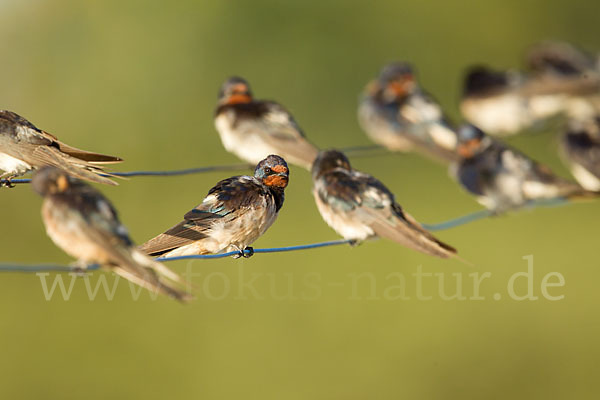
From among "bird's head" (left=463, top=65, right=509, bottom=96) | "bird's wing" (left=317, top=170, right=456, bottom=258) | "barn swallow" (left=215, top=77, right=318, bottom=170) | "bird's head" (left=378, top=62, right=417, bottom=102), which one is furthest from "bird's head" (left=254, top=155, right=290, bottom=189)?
"bird's head" (left=463, top=65, right=509, bottom=96)

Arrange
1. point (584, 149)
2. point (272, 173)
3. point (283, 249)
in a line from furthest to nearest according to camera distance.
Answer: point (584, 149), point (272, 173), point (283, 249)

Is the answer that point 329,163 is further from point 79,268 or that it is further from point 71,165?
point 79,268

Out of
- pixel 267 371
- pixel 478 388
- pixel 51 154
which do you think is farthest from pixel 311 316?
pixel 51 154

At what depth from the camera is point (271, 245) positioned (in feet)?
62.5

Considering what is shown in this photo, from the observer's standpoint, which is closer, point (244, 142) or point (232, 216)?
point (232, 216)

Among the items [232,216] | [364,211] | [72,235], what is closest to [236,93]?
[364,211]

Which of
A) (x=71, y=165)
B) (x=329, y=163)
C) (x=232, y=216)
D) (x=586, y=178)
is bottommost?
(x=232, y=216)

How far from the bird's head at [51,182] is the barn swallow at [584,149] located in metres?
8.99

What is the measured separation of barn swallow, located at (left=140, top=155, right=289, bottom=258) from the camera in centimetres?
734

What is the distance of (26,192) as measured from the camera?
66.8 feet

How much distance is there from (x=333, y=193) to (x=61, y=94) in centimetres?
1639

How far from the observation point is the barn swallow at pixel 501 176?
11234mm

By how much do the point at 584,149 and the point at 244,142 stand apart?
4990 mm

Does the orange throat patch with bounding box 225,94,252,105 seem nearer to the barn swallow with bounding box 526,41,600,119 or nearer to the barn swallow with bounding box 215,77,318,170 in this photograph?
the barn swallow with bounding box 215,77,318,170
